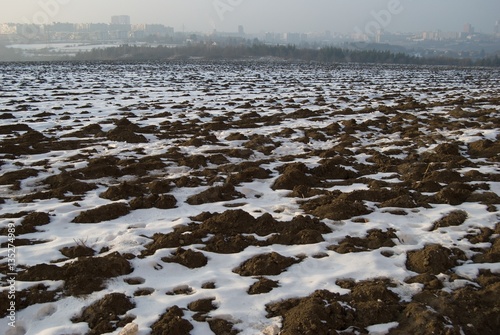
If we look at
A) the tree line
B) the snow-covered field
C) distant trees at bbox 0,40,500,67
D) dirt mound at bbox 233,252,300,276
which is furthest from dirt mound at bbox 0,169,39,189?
the tree line

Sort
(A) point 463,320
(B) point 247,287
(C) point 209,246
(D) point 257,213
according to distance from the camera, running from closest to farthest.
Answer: (A) point 463,320 → (B) point 247,287 → (C) point 209,246 → (D) point 257,213

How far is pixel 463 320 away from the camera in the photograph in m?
4.41

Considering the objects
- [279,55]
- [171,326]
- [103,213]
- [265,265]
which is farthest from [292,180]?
[279,55]

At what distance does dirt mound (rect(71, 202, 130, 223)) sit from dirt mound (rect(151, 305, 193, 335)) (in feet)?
10.3

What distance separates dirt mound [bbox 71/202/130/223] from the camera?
6.99 m

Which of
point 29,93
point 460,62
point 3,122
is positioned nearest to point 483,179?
point 3,122

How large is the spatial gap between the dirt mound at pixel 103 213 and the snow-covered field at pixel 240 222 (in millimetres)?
28

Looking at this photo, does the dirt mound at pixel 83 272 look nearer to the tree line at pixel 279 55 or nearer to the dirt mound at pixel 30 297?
the dirt mound at pixel 30 297

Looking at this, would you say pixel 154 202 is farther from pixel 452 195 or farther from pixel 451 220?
pixel 452 195

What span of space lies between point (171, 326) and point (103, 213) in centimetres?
350

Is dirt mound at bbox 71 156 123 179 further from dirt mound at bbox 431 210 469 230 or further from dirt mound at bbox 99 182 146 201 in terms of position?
dirt mound at bbox 431 210 469 230

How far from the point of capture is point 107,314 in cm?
457

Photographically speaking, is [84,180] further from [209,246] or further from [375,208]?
[375,208]

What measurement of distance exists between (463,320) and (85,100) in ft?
65.2
